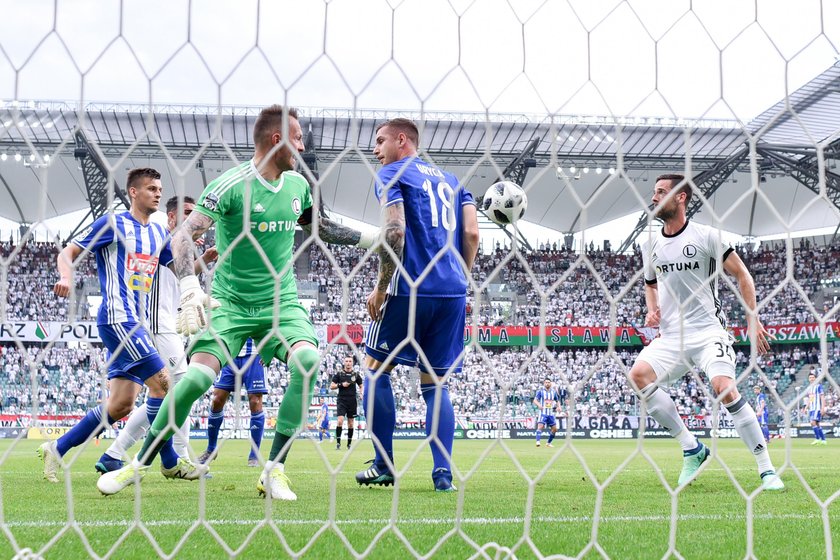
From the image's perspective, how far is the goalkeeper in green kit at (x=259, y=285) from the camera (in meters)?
3.71

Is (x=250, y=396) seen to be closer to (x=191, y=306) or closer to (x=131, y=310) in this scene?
(x=131, y=310)

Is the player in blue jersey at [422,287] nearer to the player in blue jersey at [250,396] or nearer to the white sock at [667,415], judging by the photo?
the white sock at [667,415]

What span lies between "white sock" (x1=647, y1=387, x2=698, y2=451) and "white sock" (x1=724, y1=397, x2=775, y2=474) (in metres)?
0.32

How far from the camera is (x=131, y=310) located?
5496mm

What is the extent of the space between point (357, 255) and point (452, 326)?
27.4 m

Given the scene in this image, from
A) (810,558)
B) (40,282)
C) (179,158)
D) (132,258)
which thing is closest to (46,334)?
(40,282)

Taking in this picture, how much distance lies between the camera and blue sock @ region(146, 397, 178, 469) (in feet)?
17.5

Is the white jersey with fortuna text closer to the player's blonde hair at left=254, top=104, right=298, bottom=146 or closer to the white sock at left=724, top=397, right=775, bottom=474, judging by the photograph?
the white sock at left=724, top=397, right=775, bottom=474

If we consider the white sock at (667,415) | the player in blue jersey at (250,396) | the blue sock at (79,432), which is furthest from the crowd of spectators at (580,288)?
the white sock at (667,415)

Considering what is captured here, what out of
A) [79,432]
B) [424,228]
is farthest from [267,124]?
[79,432]

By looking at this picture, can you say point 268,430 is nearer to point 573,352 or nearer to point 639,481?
point 573,352

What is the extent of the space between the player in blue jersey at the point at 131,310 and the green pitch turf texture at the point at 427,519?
1.12 ft

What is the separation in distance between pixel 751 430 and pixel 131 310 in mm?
4214

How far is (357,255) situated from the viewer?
1262 inches
